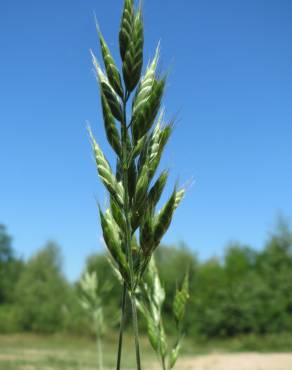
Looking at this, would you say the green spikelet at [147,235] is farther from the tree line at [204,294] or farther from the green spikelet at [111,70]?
the tree line at [204,294]

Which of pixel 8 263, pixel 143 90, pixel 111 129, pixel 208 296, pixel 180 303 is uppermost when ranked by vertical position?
pixel 8 263

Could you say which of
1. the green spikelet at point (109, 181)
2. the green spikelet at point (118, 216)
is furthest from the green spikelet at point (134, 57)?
the green spikelet at point (118, 216)

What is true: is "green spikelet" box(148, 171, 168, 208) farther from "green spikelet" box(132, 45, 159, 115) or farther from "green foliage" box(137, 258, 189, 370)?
"green foliage" box(137, 258, 189, 370)

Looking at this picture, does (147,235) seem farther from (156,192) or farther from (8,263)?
(8,263)

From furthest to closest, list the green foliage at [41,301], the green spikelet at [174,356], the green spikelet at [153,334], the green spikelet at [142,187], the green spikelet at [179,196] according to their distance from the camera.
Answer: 1. the green foliage at [41,301]
2. the green spikelet at [153,334]
3. the green spikelet at [174,356]
4. the green spikelet at [179,196]
5. the green spikelet at [142,187]

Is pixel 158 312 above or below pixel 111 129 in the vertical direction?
below

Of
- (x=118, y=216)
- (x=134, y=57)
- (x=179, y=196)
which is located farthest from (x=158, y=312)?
(x=134, y=57)
